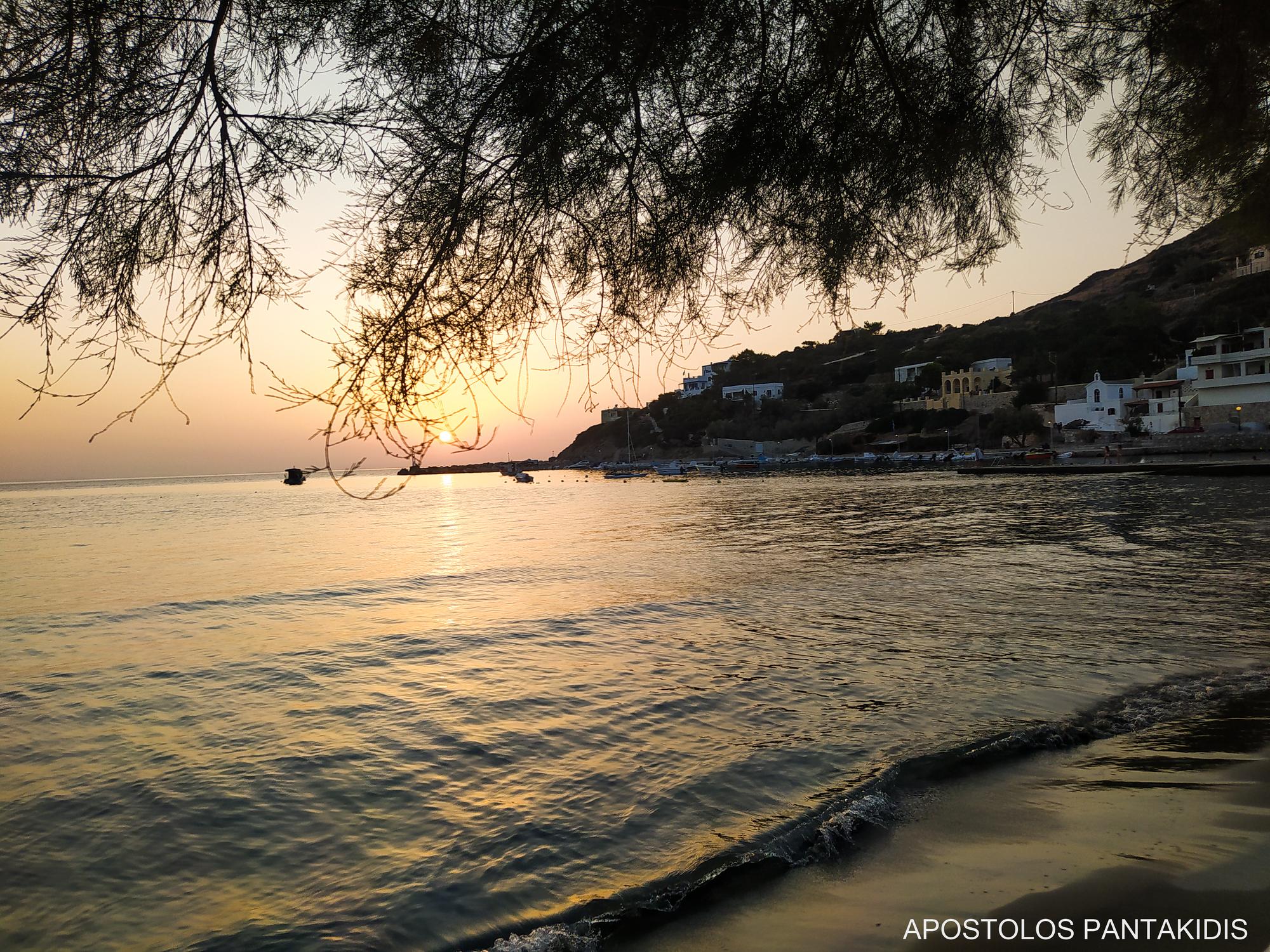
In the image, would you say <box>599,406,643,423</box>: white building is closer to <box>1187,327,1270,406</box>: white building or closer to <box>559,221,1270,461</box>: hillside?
<box>559,221,1270,461</box>: hillside

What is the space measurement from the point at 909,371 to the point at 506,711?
76.7 m

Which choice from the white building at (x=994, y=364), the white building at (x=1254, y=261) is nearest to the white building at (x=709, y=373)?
the white building at (x=1254, y=261)

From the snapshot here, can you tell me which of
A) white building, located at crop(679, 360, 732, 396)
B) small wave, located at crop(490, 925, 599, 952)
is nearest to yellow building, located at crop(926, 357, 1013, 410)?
white building, located at crop(679, 360, 732, 396)

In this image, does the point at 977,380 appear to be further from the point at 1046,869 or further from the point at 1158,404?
the point at 1046,869

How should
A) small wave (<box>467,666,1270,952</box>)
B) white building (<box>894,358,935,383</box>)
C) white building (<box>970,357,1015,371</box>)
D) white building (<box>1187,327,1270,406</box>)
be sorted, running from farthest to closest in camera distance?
white building (<box>894,358,935,383</box>) < white building (<box>970,357,1015,371</box>) < white building (<box>1187,327,1270,406</box>) < small wave (<box>467,666,1270,952</box>)

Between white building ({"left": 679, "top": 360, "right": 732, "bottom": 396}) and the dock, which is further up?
white building ({"left": 679, "top": 360, "right": 732, "bottom": 396})

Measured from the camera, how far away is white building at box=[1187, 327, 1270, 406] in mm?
41625

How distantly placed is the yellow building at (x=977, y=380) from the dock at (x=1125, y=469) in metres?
16.2

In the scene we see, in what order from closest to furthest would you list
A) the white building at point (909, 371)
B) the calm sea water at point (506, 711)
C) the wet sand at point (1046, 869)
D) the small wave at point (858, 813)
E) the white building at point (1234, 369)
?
1. the wet sand at point (1046, 869)
2. the small wave at point (858, 813)
3. the calm sea water at point (506, 711)
4. the white building at point (1234, 369)
5. the white building at point (909, 371)

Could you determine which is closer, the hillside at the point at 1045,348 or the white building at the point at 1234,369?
the white building at the point at 1234,369

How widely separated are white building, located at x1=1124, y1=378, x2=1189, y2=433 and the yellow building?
48.1 feet

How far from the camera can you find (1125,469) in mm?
39844

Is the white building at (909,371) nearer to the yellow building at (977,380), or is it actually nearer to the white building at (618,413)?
the yellow building at (977,380)

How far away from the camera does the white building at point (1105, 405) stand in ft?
173
